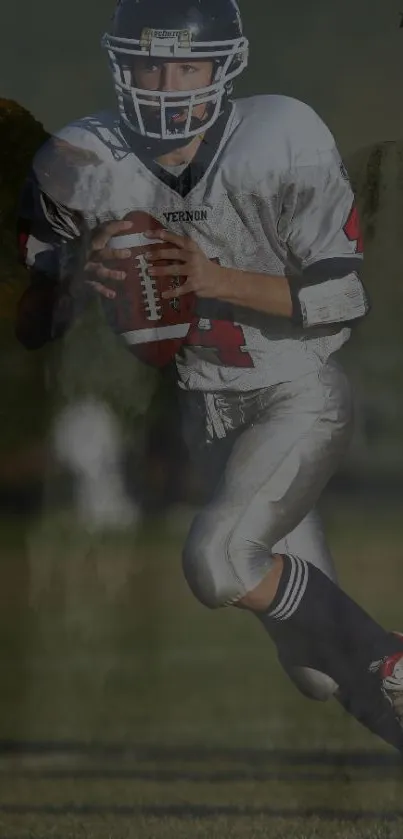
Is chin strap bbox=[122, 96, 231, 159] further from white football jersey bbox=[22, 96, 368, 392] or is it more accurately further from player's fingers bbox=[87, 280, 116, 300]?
player's fingers bbox=[87, 280, 116, 300]

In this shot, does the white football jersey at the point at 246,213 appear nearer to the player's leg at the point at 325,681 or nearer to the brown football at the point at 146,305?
the brown football at the point at 146,305

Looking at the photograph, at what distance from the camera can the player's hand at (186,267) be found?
11.9 ft

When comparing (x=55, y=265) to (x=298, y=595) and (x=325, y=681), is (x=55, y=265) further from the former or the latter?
(x=325, y=681)

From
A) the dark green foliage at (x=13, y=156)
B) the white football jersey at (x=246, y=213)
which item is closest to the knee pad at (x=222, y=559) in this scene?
the white football jersey at (x=246, y=213)

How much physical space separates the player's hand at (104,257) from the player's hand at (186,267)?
0.25ft

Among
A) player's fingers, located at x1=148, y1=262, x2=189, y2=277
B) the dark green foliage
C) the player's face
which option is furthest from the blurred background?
player's fingers, located at x1=148, y1=262, x2=189, y2=277

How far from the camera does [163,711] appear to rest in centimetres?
368

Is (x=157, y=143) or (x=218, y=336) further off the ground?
(x=157, y=143)

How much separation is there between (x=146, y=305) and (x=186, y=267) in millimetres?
146

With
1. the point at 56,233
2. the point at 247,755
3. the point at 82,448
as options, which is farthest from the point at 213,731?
the point at 56,233

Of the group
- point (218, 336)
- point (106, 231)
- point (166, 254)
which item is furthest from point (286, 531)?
point (106, 231)

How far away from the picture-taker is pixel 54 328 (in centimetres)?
370

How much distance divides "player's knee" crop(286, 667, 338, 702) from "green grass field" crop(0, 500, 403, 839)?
0.03 meters

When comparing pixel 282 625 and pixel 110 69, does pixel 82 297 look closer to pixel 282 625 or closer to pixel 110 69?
pixel 110 69
